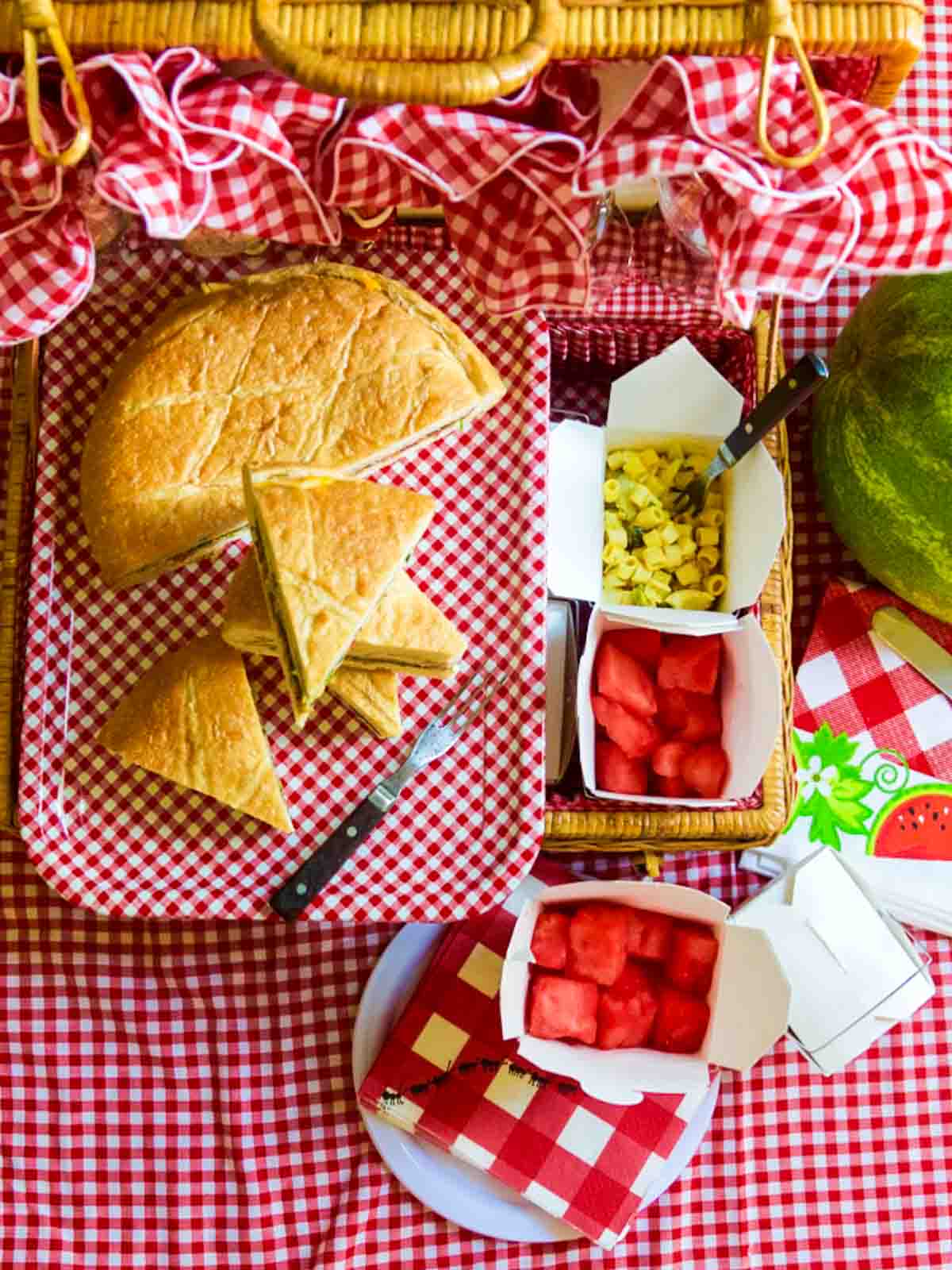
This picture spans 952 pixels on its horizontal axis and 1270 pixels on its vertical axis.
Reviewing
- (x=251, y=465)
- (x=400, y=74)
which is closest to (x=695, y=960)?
(x=251, y=465)

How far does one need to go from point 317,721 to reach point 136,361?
431mm

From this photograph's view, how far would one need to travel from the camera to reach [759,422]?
1.42 metres

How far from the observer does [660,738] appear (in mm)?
1462

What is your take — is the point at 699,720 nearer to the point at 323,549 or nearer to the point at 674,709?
the point at 674,709

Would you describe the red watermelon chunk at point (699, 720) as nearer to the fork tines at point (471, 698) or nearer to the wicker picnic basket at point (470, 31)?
the fork tines at point (471, 698)

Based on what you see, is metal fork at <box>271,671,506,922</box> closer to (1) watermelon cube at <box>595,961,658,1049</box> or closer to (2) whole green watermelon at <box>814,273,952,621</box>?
(1) watermelon cube at <box>595,961,658,1049</box>

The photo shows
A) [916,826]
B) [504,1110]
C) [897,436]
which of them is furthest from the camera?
[916,826]

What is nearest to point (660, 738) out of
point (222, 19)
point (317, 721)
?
point (317, 721)

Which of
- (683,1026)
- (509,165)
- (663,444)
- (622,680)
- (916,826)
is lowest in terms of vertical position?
(683,1026)

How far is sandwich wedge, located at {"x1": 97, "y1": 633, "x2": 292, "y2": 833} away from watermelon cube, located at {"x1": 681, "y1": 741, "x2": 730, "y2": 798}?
45 cm

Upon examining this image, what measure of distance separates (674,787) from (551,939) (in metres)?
0.23

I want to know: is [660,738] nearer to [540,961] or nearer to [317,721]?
[540,961]

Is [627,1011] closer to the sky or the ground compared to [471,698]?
closer to the ground

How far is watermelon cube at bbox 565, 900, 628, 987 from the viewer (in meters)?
1.45
